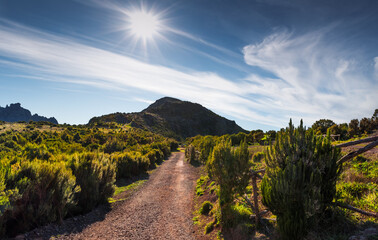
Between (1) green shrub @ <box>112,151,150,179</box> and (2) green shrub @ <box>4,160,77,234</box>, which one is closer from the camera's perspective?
(2) green shrub @ <box>4,160,77,234</box>

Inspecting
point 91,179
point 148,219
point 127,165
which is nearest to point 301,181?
point 148,219

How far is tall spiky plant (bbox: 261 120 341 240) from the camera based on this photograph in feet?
17.2

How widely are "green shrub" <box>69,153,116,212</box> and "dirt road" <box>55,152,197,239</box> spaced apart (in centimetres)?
133

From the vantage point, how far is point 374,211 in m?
5.55

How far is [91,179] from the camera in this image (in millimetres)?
11430

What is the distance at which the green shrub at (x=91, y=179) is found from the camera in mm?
11055

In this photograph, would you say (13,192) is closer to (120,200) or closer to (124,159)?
(120,200)

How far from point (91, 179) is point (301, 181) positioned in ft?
38.0

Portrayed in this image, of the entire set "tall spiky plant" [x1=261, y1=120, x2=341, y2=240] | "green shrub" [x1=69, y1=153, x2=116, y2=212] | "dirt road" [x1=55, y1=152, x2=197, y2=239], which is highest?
"tall spiky plant" [x1=261, y1=120, x2=341, y2=240]

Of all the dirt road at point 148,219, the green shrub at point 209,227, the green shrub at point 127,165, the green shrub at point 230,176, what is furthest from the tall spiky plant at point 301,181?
the green shrub at point 127,165

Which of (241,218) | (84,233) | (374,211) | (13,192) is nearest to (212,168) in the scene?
(241,218)

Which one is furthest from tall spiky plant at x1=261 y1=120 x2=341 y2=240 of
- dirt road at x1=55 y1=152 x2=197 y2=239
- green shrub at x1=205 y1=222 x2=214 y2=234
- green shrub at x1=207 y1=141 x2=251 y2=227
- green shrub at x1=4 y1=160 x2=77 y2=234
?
green shrub at x1=4 y1=160 x2=77 y2=234

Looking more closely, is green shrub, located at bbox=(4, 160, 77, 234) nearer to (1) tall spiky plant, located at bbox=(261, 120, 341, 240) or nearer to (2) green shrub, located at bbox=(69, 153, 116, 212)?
(2) green shrub, located at bbox=(69, 153, 116, 212)

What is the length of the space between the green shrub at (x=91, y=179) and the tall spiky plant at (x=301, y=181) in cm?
1052
